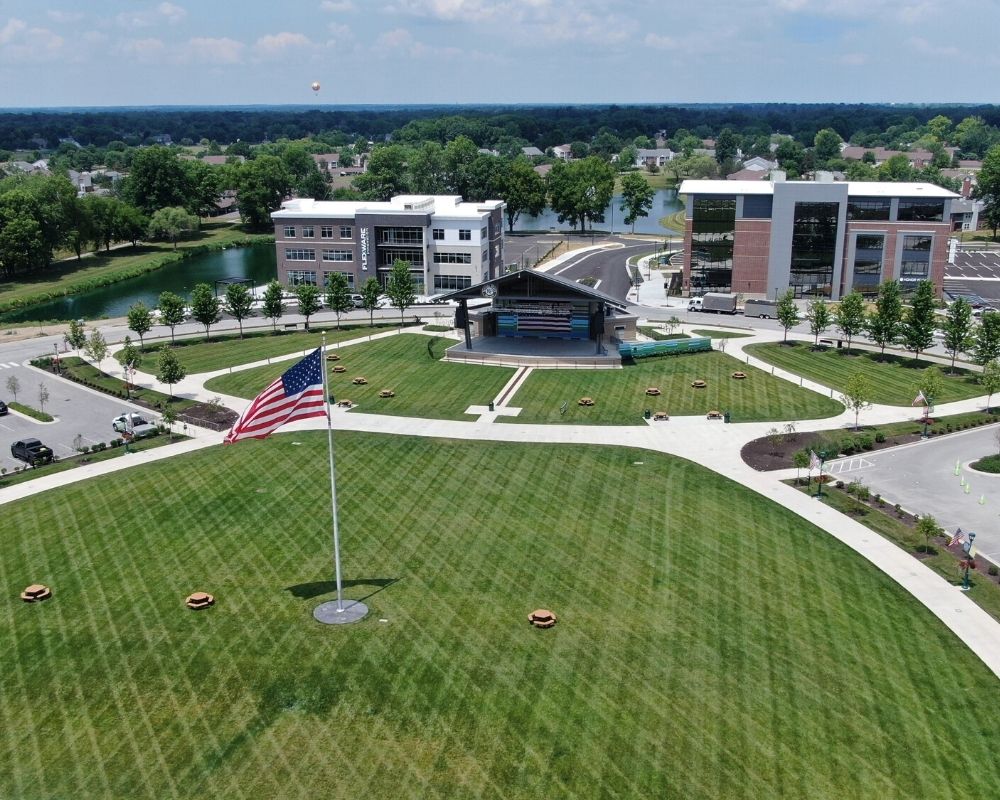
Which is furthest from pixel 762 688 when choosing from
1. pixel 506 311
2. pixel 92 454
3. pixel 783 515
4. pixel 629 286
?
pixel 629 286

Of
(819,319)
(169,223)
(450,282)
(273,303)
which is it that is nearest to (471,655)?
(819,319)

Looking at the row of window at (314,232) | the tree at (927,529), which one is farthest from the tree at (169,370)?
the tree at (927,529)

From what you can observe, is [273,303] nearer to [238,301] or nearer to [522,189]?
[238,301]

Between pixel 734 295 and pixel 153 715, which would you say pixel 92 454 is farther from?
pixel 734 295

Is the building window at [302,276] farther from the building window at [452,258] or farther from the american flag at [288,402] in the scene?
the american flag at [288,402]

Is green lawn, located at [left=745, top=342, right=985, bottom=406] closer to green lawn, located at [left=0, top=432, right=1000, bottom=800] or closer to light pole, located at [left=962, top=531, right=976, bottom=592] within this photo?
light pole, located at [left=962, top=531, right=976, bottom=592]

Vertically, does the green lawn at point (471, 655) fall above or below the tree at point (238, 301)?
below
